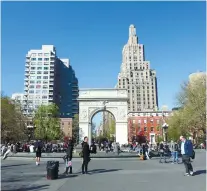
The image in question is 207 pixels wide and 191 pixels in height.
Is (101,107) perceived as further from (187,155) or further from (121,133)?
(187,155)

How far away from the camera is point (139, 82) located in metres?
142

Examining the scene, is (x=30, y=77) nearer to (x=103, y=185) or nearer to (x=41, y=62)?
(x=41, y=62)

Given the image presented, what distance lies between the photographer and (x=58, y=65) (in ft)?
506

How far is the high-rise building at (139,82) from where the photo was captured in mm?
140125

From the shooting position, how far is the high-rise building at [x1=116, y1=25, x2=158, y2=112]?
140 meters

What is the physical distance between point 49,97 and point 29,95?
905 cm

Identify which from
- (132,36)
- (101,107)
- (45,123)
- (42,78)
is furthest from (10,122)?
(132,36)

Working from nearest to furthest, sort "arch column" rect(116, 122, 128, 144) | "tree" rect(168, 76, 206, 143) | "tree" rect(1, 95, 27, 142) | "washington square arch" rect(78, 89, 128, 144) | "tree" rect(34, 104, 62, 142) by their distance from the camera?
1. "tree" rect(168, 76, 206, 143)
2. "tree" rect(1, 95, 27, 142)
3. "arch column" rect(116, 122, 128, 144)
4. "washington square arch" rect(78, 89, 128, 144)
5. "tree" rect(34, 104, 62, 142)

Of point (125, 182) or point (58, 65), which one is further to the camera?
point (58, 65)

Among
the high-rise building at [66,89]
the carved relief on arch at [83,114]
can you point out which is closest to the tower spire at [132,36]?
the high-rise building at [66,89]

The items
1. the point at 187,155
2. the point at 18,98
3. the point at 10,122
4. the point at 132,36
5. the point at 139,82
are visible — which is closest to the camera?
the point at 187,155

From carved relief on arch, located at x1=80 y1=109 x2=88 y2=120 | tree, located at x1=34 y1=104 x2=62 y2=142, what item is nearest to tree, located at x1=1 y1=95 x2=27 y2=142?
tree, located at x1=34 y1=104 x2=62 y2=142

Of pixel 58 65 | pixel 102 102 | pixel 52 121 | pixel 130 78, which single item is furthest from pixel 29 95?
pixel 102 102

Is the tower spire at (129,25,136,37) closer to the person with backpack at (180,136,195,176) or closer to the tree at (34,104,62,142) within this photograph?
the tree at (34,104,62,142)
